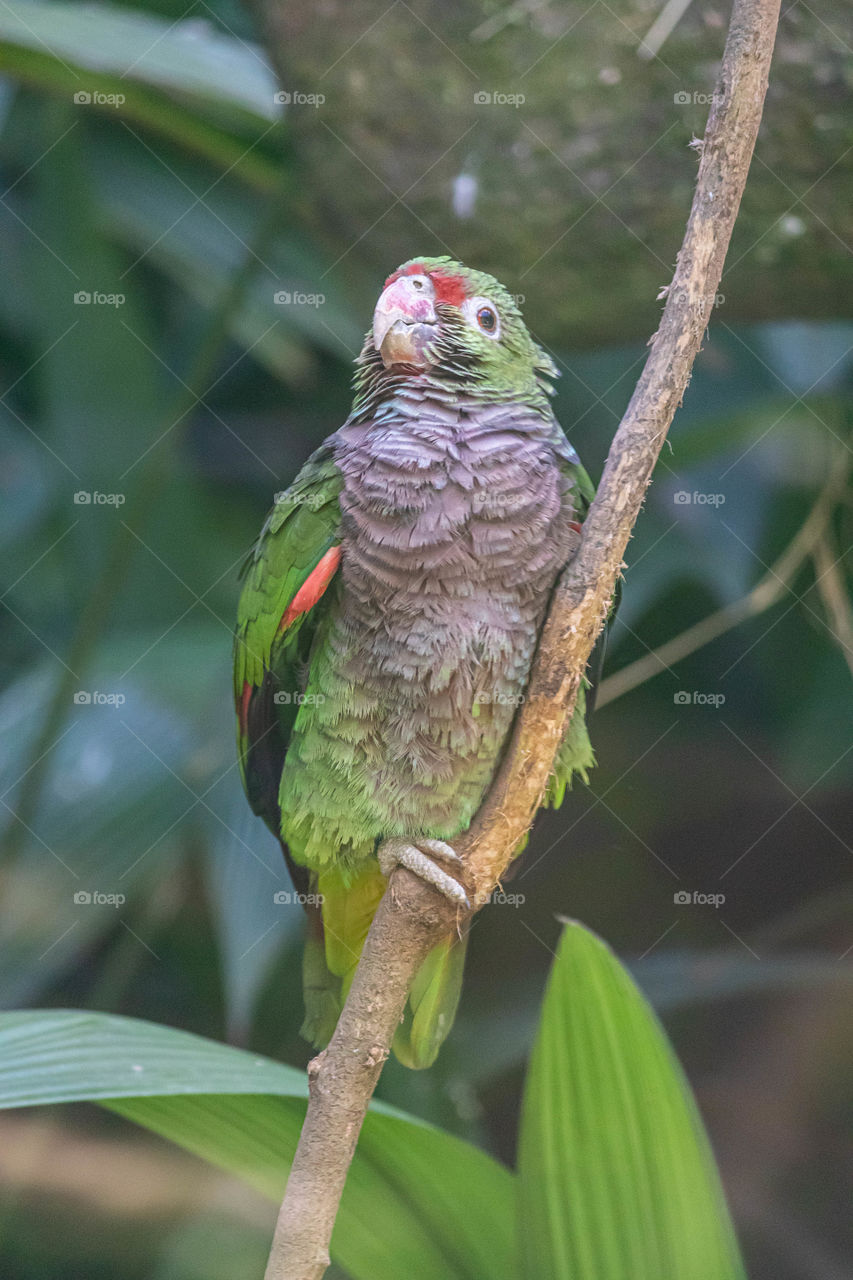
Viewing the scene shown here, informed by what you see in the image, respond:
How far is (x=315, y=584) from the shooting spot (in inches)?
48.5

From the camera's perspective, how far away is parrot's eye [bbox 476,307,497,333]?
1292mm

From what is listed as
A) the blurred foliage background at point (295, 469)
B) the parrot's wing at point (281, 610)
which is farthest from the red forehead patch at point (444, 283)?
the blurred foliage background at point (295, 469)


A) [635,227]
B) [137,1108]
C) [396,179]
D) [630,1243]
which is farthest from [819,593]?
[137,1108]

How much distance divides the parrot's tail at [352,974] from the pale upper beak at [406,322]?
0.67 meters

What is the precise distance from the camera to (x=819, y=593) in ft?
7.06

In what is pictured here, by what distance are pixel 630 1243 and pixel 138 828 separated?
1121mm

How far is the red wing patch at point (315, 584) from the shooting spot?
4.04 feet
